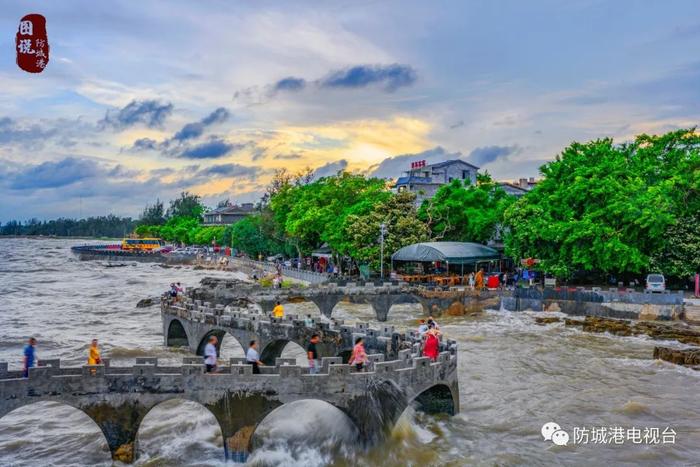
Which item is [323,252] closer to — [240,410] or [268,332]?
[268,332]

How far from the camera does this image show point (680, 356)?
3188 centimetres

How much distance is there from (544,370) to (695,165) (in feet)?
86.1

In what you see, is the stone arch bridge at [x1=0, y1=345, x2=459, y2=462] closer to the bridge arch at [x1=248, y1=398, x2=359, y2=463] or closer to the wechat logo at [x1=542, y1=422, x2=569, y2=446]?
the bridge arch at [x1=248, y1=398, x2=359, y2=463]

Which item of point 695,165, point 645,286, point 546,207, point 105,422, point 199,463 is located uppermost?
point 695,165

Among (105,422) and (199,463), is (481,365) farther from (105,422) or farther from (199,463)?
(105,422)

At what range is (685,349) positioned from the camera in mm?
34500

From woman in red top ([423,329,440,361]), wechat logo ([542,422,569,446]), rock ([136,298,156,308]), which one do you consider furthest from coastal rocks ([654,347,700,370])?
rock ([136,298,156,308])

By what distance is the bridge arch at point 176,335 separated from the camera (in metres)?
36.3

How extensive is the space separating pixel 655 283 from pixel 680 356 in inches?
556

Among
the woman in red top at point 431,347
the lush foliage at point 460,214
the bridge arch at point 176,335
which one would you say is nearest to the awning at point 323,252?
the lush foliage at point 460,214

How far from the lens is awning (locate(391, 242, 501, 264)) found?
2087 inches

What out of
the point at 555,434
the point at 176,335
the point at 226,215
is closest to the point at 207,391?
the point at 555,434

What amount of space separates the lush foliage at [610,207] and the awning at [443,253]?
154 inches

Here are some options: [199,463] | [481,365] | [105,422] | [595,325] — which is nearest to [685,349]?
[595,325]
